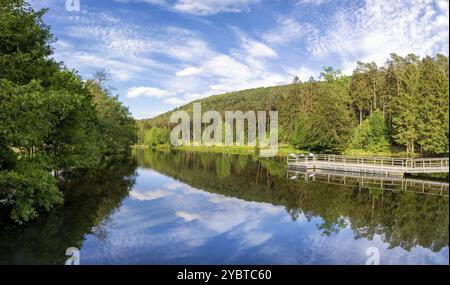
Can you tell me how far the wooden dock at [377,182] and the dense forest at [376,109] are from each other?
11.0 feet

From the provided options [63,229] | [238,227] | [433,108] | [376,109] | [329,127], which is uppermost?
[376,109]

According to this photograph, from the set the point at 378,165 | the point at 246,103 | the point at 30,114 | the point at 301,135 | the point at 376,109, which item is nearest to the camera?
the point at 30,114

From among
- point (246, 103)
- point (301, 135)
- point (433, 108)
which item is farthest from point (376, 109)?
point (246, 103)

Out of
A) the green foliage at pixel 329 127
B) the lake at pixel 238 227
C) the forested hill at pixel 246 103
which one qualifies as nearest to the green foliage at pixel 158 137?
the forested hill at pixel 246 103

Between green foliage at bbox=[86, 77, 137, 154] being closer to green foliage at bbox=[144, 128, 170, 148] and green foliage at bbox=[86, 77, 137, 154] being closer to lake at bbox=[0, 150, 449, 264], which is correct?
lake at bbox=[0, 150, 449, 264]

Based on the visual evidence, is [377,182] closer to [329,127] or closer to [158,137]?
[329,127]

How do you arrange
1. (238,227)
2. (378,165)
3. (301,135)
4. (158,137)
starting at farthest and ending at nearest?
(158,137) → (301,135) → (378,165) → (238,227)

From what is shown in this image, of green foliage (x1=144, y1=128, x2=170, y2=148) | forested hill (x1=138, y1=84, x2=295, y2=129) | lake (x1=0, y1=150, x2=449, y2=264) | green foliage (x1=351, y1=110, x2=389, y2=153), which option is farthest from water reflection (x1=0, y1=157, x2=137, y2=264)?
green foliage (x1=144, y1=128, x2=170, y2=148)

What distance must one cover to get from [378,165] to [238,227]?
22948 mm

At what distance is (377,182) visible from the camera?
2980 cm

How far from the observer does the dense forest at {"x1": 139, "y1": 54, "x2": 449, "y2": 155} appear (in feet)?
101

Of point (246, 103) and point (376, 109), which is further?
point (246, 103)
